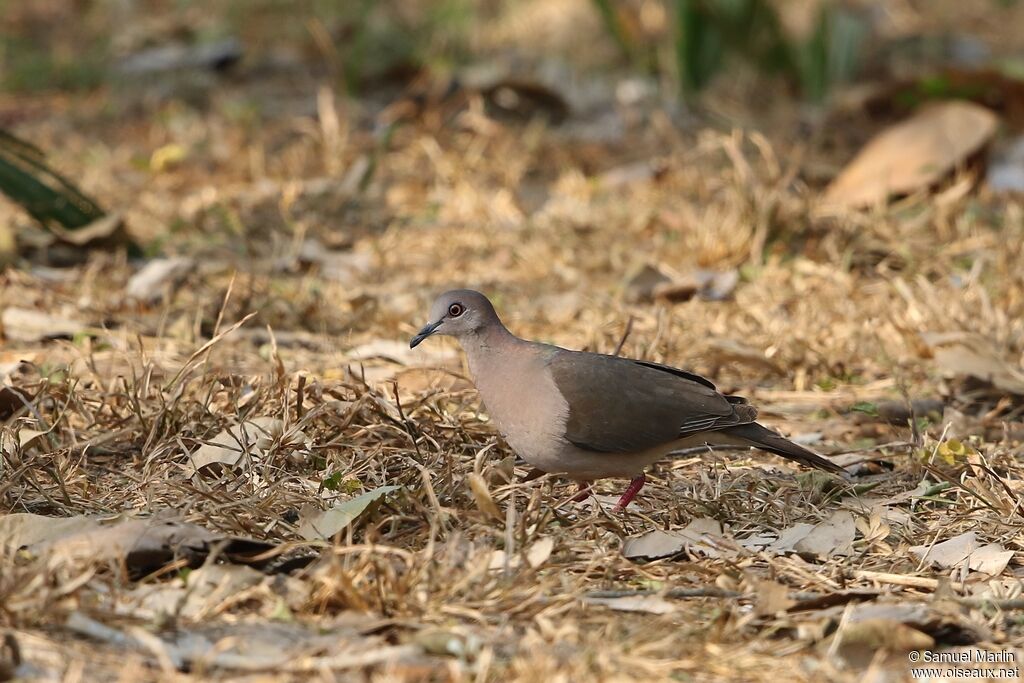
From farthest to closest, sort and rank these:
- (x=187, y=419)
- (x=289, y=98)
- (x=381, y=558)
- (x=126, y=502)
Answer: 1. (x=289, y=98)
2. (x=187, y=419)
3. (x=126, y=502)
4. (x=381, y=558)

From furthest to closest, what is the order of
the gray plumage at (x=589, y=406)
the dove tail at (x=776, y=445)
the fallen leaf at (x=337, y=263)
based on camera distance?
the fallen leaf at (x=337, y=263), the dove tail at (x=776, y=445), the gray plumage at (x=589, y=406)

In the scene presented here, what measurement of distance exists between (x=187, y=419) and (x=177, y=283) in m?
1.89

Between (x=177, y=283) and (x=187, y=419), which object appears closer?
(x=187, y=419)

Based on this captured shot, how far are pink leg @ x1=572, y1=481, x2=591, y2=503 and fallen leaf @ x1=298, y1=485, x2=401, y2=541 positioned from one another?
70 centimetres

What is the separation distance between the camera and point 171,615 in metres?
2.68

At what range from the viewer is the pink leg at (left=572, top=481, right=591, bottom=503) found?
3.79 metres

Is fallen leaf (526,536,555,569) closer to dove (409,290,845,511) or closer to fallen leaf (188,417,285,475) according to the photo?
dove (409,290,845,511)

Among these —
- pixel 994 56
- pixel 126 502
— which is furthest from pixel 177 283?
pixel 994 56

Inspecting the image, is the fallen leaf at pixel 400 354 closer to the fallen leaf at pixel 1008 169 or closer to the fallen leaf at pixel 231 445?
the fallen leaf at pixel 231 445

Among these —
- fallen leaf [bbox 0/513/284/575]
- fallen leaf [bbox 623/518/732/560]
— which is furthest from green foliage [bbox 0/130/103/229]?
fallen leaf [bbox 623/518/732/560]

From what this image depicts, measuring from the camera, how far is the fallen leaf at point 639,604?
2883 millimetres

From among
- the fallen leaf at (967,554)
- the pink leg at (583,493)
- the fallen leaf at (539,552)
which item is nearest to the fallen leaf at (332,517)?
the fallen leaf at (539,552)

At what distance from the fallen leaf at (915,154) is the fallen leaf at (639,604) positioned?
4064mm

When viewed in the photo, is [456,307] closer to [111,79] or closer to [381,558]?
[381,558]
